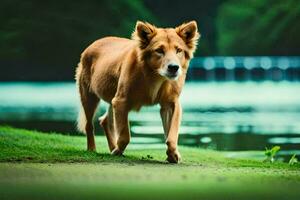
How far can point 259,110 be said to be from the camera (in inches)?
715

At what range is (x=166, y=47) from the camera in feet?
24.1

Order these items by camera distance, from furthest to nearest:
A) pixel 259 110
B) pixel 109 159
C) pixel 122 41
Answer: pixel 259 110 < pixel 122 41 < pixel 109 159

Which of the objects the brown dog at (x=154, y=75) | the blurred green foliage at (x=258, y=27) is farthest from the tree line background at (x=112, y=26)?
the brown dog at (x=154, y=75)

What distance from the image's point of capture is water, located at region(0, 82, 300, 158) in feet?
39.4

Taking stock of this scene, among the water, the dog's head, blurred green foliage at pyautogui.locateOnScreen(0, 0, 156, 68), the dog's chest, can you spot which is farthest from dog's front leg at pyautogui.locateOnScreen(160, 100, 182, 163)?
blurred green foliage at pyautogui.locateOnScreen(0, 0, 156, 68)

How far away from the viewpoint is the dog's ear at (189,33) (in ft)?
24.6

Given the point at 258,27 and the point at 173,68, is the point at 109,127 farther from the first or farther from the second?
the point at 258,27

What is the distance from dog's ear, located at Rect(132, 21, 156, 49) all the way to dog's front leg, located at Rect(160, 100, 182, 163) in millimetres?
553

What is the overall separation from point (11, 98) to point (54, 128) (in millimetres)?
8813

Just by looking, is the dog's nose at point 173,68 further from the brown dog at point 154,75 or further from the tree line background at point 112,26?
the tree line background at point 112,26

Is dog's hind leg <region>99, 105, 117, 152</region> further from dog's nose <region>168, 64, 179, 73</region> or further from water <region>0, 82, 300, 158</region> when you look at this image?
water <region>0, 82, 300, 158</region>

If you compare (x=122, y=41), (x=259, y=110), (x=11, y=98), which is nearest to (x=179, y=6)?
(x=11, y=98)

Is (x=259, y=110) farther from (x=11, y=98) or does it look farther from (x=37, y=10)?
(x=37, y=10)

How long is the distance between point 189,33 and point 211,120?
27.0 feet
